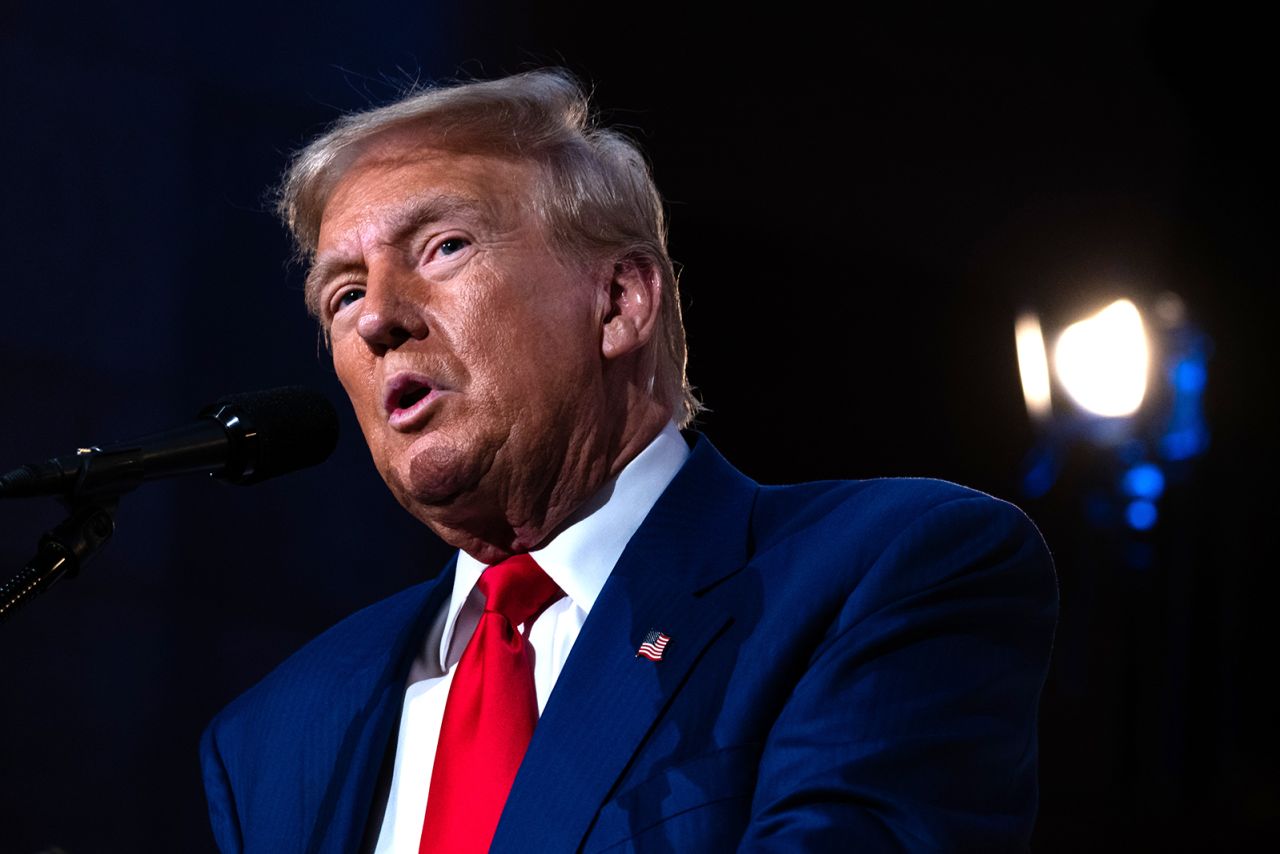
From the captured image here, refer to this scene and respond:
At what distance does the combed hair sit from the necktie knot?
38 centimetres

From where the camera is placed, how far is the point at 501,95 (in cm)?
222

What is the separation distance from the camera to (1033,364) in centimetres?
362

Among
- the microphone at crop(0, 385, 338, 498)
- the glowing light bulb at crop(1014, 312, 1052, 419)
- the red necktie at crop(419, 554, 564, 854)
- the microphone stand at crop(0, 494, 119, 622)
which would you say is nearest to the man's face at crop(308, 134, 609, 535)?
the red necktie at crop(419, 554, 564, 854)

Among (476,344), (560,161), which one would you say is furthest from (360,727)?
(560,161)

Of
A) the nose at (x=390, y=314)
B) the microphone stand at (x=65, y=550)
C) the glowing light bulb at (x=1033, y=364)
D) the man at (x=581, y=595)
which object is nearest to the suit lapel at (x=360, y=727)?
the man at (x=581, y=595)

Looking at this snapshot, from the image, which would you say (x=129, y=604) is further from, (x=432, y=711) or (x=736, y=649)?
(x=736, y=649)

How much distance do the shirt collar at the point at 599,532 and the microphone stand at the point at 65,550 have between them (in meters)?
0.68

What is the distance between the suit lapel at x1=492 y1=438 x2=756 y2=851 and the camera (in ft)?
5.25

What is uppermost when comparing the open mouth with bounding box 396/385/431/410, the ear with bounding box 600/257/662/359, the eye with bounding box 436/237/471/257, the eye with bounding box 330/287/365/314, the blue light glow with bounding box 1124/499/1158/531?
the eye with bounding box 436/237/471/257

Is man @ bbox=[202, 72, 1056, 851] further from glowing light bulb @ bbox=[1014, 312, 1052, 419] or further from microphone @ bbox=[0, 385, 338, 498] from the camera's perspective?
glowing light bulb @ bbox=[1014, 312, 1052, 419]

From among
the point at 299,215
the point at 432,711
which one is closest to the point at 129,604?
the point at 299,215

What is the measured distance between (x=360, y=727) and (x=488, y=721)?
0.94ft

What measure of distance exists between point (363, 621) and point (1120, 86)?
2219 mm

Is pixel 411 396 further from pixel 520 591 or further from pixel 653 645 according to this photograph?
pixel 653 645
